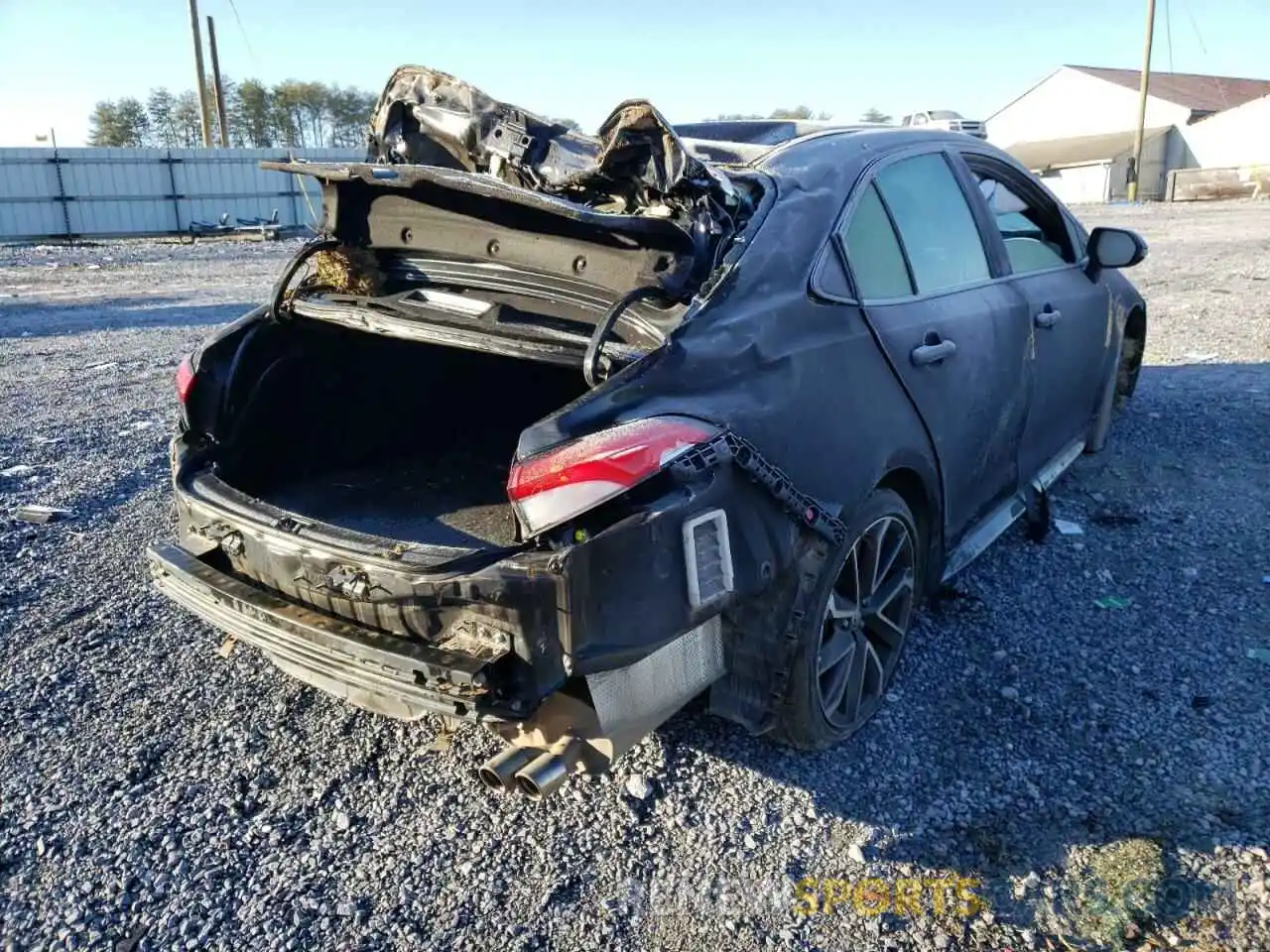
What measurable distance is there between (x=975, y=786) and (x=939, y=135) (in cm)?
246

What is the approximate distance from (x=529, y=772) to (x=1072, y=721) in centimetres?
186

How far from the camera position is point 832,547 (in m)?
2.67

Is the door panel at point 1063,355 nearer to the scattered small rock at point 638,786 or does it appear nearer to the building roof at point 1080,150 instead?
the scattered small rock at point 638,786

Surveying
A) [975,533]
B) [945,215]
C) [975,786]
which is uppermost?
[945,215]

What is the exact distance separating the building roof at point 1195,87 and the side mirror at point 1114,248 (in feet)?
157

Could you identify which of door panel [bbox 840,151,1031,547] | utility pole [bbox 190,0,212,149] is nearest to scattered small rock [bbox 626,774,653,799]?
door panel [bbox 840,151,1031,547]

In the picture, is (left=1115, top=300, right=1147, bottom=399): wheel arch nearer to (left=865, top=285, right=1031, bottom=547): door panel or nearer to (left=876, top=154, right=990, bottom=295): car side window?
(left=865, top=285, right=1031, bottom=547): door panel

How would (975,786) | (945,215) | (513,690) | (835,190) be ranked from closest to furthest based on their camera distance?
(513,690)
(975,786)
(835,190)
(945,215)

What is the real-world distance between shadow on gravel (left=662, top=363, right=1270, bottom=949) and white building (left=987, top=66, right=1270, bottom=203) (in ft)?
128

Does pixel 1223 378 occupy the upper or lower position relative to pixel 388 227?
lower

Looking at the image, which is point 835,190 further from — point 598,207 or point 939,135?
point 939,135

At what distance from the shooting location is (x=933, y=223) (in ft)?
11.6

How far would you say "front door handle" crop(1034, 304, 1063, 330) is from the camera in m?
3.98

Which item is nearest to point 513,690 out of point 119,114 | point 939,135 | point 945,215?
point 945,215
